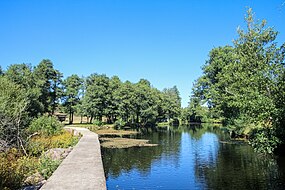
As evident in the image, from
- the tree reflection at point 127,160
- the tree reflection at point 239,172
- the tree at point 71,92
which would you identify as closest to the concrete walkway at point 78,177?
the tree reflection at point 127,160

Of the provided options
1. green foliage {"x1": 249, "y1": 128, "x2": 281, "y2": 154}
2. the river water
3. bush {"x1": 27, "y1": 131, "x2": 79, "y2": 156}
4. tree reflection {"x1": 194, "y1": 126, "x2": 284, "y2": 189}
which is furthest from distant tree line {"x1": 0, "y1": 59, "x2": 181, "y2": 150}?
green foliage {"x1": 249, "y1": 128, "x2": 281, "y2": 154}

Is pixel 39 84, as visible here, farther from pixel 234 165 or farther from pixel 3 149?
pixel 234 165

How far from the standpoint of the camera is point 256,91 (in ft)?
50.8

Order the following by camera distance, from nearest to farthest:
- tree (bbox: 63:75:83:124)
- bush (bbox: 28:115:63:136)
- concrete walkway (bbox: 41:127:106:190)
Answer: concrete walkway (bbox: 41:127:106:190)
bush (bbox: 28:115:63:136)
tree (bbox: 63:75:83:124)

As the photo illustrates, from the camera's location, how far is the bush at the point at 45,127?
965 inches

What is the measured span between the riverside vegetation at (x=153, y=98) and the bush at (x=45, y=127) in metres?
0.09

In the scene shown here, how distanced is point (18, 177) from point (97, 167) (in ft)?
9.27

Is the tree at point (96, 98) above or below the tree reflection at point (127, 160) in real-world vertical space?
above

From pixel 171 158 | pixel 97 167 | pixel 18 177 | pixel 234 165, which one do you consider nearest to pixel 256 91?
pixel 234 165

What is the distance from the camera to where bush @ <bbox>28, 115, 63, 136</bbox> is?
24.5 m

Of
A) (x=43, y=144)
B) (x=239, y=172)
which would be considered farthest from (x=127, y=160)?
(x=239, y=172)

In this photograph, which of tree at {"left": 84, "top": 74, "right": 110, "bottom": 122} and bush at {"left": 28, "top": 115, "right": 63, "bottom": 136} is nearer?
bush at {"left": 28, "top": 115, "right": 63, "bottom": 136}

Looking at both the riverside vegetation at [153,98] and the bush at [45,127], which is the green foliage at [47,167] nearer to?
the riverside vegetation at [153,98]

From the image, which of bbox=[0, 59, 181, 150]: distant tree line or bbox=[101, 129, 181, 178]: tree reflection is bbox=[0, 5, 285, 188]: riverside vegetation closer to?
bbox=[0, 59, 181, 150]: distant tree line
